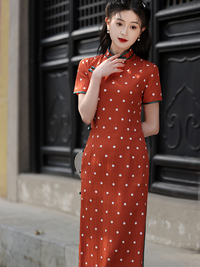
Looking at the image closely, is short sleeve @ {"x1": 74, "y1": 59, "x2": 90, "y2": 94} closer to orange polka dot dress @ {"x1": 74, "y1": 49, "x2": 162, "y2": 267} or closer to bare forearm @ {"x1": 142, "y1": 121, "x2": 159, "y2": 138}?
orange polka dot dress @ {"x1": 74, "y1": 49, "x2": 162, "y2": 267}

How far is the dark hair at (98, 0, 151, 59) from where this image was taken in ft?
7.16

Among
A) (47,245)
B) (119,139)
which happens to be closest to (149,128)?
(119,139)

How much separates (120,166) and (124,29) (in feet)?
2.52

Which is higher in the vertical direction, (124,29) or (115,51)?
(124,29)

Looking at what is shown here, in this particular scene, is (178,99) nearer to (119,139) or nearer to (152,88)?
(152,88)

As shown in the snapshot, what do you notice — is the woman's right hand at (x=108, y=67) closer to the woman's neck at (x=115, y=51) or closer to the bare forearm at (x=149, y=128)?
the woman's neck at (x=115, y=51)

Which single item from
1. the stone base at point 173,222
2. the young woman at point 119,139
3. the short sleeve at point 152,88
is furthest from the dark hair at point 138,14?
the stone base at point 173,222

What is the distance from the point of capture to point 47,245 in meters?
3.46

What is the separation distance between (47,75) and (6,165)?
4.32ft

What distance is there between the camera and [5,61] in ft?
17.0

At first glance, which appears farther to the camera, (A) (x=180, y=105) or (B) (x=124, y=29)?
(A) (x=180, y=105)

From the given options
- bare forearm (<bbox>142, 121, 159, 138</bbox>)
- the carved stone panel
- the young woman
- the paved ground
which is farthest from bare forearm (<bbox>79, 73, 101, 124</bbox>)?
the carved stone panel

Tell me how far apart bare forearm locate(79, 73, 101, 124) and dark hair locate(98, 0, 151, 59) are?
318 millimetres

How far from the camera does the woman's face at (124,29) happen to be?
2178 mm
